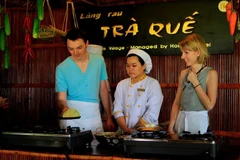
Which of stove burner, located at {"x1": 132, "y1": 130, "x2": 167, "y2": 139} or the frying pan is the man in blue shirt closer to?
the frying pan

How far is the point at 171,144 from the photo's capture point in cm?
237

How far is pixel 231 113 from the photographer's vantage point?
4.51 metres

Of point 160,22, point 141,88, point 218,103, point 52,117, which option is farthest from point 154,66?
point 52,117

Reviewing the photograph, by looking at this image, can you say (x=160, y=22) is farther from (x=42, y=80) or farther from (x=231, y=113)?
(x=42, y=80)

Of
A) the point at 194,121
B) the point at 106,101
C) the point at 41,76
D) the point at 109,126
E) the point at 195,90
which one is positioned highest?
the point at 41,76

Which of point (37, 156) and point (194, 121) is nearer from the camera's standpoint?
point (37, 156)

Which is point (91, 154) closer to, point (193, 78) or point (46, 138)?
point (46, 138)

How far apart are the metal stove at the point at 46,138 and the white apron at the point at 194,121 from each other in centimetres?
79

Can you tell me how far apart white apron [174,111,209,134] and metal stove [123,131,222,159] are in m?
0.56

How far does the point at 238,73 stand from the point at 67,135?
2.59 meters

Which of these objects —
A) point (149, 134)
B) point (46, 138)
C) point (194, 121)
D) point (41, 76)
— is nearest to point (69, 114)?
point (46, 138)

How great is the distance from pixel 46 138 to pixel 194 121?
118 cm

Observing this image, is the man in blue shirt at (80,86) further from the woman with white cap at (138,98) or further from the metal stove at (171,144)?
the metal stove at (171,144)

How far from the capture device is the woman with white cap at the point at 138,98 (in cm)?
344
